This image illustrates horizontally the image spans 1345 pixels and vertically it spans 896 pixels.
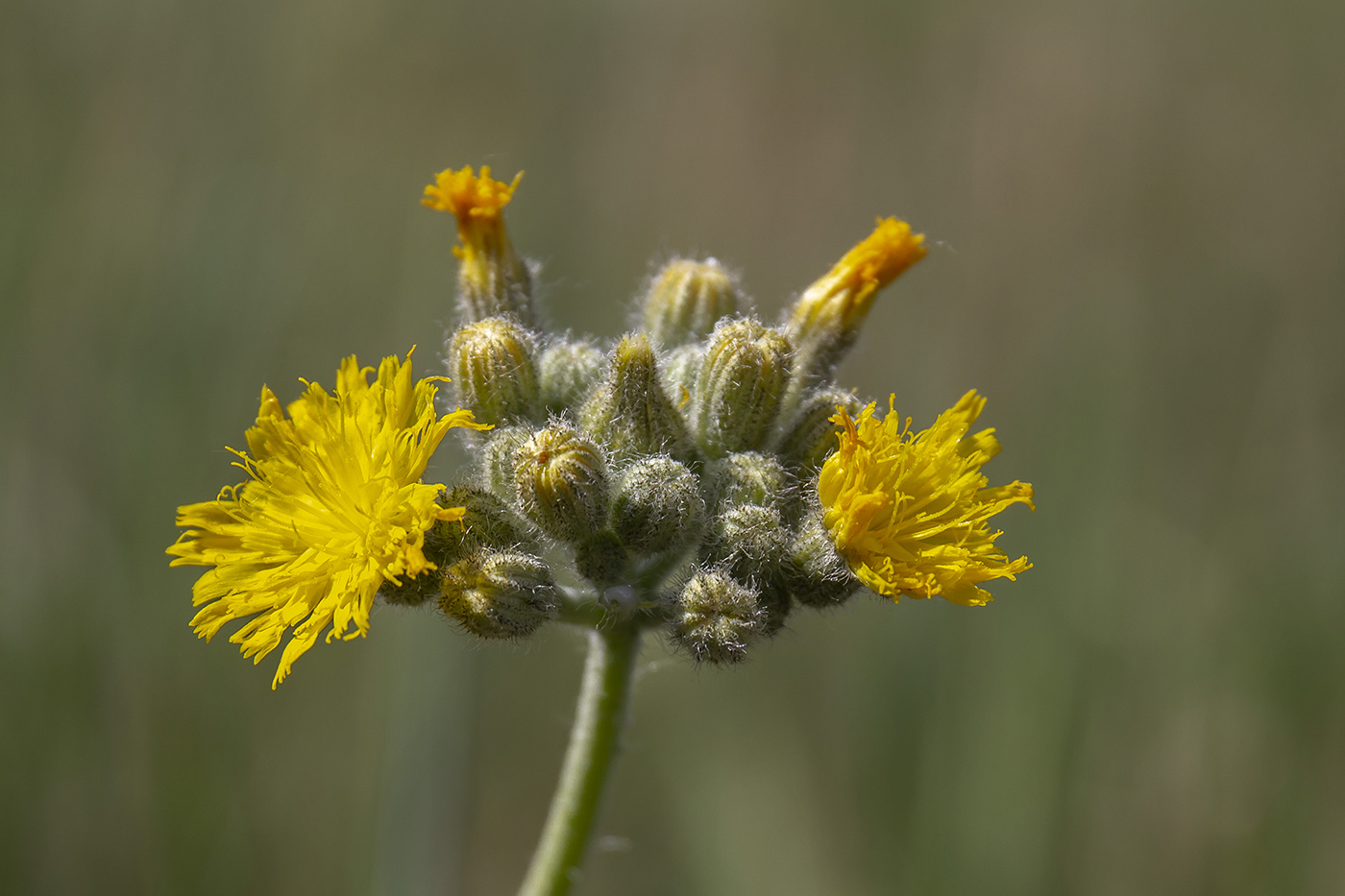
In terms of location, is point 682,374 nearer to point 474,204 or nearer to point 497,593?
point 474,204

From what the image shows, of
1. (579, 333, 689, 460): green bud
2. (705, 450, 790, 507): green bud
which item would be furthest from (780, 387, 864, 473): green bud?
(579, 333, 689, 460): green bud

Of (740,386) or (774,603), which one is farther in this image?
(740,386)

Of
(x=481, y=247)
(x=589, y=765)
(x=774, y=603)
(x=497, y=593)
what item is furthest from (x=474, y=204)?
(x=589, y=765)

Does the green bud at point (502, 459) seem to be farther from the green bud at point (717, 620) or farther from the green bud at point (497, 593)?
the green bud at point (717, 620)

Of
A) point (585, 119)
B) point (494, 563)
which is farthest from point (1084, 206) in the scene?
point (494, 563)

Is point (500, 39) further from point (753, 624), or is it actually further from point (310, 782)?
point (753, 624)

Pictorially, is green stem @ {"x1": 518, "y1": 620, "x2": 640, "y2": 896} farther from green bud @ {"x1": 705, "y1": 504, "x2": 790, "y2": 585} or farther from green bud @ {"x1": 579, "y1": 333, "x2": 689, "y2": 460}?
green bud @ {"x1": 579, "y1": 333, "x2": 689, "y2": 460}

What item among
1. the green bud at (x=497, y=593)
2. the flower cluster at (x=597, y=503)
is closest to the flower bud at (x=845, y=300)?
the flower cluster at (x=597, y=503)
